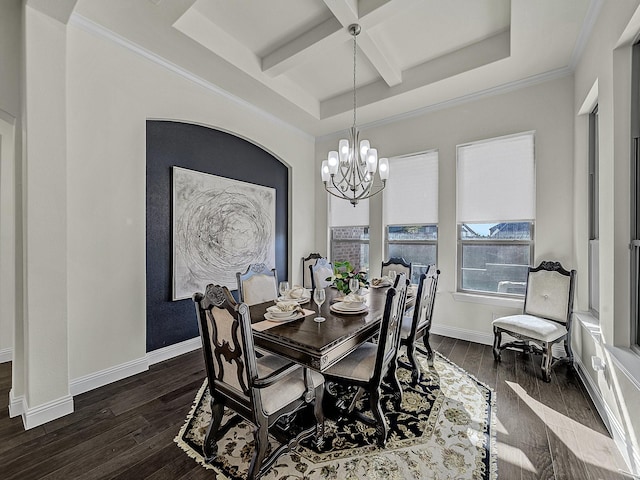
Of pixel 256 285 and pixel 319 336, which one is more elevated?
pixel 256 285

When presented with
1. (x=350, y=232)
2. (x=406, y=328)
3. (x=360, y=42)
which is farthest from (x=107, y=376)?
(x=360, y=42)

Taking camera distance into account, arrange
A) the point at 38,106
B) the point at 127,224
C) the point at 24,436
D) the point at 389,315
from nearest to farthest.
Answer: the point at 389,315
the point at 24,436
the point at 38,106
the point at 127,224

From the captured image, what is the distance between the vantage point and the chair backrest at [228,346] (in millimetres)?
1480

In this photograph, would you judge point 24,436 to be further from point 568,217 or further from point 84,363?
point 568,217

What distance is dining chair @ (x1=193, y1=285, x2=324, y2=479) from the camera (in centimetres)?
150

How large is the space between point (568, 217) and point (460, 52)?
86.8 inches

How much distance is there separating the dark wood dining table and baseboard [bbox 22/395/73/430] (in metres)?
1.58

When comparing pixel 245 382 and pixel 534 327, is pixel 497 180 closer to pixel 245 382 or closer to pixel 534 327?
pixel 534 327

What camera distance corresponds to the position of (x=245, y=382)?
1.56 meters

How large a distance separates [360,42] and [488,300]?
130 inches

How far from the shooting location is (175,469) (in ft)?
5.69

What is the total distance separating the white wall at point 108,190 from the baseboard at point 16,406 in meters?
0.33

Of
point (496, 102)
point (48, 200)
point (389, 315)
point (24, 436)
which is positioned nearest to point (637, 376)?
point (389, 315)

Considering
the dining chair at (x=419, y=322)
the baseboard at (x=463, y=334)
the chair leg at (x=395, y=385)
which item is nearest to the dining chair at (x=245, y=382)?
the chair leg at (x=395, y=385)
